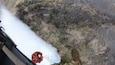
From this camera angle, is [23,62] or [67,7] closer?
[23,62]

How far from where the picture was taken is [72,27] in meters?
6.31

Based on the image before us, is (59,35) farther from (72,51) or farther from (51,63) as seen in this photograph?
(51,63)

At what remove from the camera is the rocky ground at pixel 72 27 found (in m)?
5.61

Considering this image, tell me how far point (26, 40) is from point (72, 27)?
114 centimetres

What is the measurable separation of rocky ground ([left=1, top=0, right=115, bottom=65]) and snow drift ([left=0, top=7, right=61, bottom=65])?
132mm

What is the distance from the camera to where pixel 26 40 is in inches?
248

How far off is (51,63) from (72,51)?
2.08ft

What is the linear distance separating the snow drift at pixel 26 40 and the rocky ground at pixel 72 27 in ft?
0.43

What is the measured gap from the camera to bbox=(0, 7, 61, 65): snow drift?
562 centimetres

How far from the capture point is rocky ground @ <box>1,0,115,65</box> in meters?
5.61

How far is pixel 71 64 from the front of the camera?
5.52 metres

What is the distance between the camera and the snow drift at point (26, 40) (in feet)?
18.4

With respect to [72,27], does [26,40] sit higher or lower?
lower

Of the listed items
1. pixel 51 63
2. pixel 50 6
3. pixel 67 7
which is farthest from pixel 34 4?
pixel 51 63
